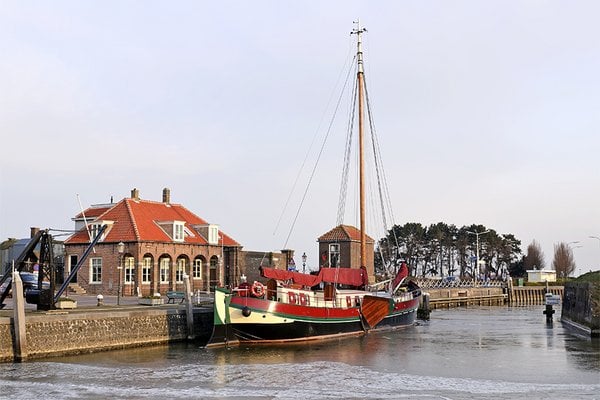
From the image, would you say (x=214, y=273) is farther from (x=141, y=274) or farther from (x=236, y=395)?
(x=236, y=395)

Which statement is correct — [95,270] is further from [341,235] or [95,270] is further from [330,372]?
[330,372]

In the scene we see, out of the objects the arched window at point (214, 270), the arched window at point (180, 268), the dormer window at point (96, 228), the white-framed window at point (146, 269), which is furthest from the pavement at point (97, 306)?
the arched window at point (214, 270)

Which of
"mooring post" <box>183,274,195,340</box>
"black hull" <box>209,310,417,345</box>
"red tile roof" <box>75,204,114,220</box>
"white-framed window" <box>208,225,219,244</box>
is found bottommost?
"black hull" <box>209,310,417,345</box>

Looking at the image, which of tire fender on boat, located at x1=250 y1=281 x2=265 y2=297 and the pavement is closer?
the pavement

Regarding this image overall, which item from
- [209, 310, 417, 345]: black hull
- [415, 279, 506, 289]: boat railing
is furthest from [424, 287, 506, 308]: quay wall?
[209, 310, 417, 345]: black hull

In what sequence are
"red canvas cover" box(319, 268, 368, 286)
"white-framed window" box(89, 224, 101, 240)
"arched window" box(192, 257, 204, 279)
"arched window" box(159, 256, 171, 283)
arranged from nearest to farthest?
"red canvas cover" box(319, 268, 368, 286), "white-framed window" box(89, 224, 101, 240), "arched window" box(159, 256, 171, 283), "arched window" box(192, 257, 204, 279)

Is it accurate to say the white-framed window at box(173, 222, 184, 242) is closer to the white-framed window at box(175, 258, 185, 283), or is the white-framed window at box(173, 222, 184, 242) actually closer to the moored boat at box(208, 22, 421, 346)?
the white-framed window at box(175, 258, 185, 283)

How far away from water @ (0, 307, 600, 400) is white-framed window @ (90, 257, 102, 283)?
25256mm

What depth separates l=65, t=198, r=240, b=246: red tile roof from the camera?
5869 cm

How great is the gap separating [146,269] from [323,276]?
72.5ft

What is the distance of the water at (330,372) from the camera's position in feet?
73.9

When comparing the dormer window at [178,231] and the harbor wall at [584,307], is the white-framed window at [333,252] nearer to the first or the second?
the dormer window at [178,231]

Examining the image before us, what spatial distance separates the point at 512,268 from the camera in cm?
14200

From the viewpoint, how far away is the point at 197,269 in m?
64.6
